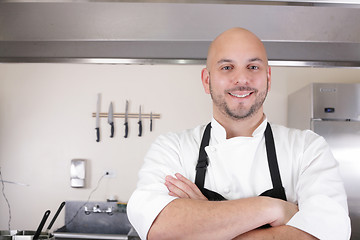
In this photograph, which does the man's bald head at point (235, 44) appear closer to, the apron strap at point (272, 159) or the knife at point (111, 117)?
the apron strap at point (272, 159)

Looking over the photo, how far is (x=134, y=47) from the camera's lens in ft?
4.01

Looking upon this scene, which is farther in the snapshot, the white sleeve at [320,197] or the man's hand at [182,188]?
the man's hand at [182,188]

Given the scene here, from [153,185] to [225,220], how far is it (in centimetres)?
28

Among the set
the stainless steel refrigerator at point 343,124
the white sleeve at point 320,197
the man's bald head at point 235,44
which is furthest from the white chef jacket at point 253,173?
the stainless steel refrigerator at point 343,124

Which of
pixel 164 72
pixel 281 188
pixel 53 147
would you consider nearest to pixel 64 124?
pixel 53 147

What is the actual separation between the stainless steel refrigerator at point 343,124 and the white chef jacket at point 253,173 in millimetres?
2003

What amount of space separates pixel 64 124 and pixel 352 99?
287 centimetres

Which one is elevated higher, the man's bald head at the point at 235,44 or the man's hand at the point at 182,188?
the man's bald head at the point at 235,44

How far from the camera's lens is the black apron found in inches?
47.8

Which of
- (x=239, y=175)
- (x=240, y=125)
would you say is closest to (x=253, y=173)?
(x=239, y=175)

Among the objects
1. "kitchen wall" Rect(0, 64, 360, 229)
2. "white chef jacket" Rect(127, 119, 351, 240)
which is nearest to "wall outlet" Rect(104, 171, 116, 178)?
"kitchen wall" Rect(0, 64, 360, 229)

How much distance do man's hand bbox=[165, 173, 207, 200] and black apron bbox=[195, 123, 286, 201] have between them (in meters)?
0.03

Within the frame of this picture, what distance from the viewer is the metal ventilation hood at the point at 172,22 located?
3.43 ft

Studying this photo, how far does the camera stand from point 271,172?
48.5 inches
